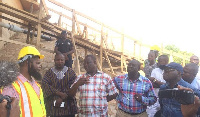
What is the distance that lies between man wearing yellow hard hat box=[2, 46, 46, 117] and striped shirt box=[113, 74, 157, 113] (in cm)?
133

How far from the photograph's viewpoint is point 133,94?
2.64 m

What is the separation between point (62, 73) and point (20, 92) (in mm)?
1213

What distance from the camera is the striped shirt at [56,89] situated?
2707mm

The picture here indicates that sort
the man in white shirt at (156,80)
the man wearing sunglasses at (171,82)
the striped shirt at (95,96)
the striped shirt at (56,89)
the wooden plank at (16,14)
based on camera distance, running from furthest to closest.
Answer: the wooden plank at (16,14), the man in white shirt at (156,80), the striped shirt at (56,89), the striped shirt at (95,96), the man wearing sunglasses at (171,82)

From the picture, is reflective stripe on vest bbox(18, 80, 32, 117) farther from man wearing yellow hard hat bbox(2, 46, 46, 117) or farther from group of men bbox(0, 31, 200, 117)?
group of men bbox(0, 31, 200, 117)

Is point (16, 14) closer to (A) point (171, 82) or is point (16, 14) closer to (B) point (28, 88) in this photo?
(B) point (28, 88)

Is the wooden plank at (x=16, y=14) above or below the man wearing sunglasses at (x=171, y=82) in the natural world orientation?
above

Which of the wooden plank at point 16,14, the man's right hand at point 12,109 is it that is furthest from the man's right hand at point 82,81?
the wooden plank at point 16,14

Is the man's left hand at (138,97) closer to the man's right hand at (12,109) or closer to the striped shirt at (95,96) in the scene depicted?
the striped shirt at (95,96)

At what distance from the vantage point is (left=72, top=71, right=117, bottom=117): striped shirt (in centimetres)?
252

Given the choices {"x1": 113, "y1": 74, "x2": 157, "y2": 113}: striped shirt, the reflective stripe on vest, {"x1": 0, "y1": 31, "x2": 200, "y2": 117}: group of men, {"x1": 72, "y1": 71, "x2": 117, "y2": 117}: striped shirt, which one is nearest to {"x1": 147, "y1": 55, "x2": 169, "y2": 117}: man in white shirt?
{"x1": 0, "y1": 31, "x2": 200, "y2": 117}: group of men

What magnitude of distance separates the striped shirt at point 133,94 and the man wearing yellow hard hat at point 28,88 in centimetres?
133

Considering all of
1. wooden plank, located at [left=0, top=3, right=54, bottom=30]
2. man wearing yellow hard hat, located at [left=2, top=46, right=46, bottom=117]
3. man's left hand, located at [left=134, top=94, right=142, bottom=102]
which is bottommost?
man's left hand, located at [left=134, top=94, right=142, bottom=102]

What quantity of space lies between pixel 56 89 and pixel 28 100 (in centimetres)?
100
